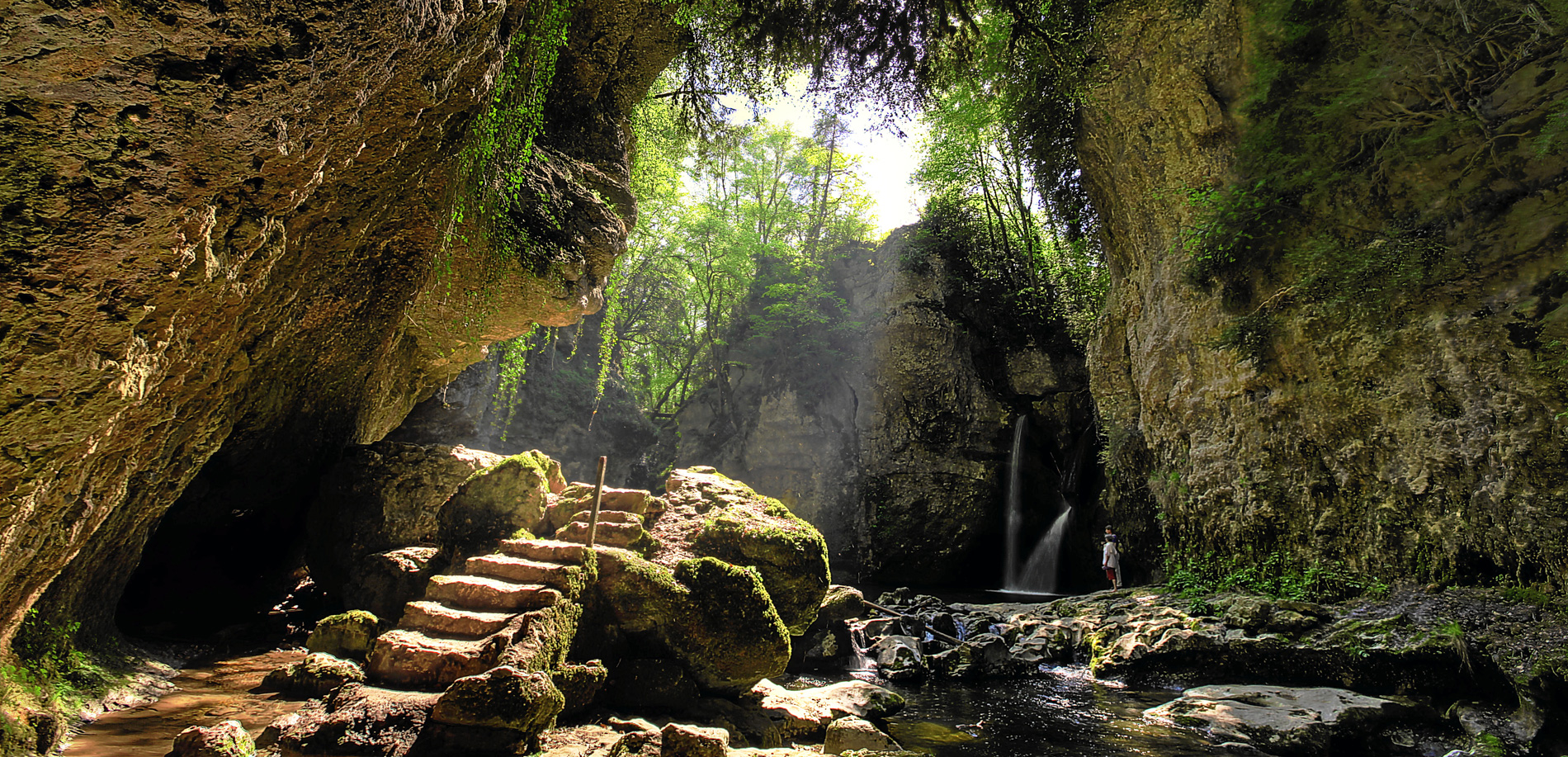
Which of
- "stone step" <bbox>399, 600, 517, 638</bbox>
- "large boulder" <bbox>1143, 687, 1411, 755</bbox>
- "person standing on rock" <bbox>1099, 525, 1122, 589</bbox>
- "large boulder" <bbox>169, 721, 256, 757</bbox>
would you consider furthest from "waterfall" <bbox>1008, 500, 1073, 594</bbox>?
"large boulder" <bbox>169, 721, 256, 757</bbox>

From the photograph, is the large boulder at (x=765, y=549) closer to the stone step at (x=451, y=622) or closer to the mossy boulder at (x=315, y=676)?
the stone step at (x=451, y=622)

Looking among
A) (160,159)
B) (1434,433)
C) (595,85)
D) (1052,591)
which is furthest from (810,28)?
(1052,591)

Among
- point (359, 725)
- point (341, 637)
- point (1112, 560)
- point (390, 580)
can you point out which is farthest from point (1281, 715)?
point (390, 580)

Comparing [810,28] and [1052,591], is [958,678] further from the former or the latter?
[1052,591]

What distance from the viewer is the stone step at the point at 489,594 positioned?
495 cm

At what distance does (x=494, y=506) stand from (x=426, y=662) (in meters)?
2.95

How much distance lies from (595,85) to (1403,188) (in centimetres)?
968

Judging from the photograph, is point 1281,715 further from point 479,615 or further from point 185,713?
point 185,713

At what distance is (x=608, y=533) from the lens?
6285 millimetres

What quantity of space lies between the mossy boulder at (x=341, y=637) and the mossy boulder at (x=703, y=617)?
2318 mm

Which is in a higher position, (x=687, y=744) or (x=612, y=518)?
(x=612, y=518)

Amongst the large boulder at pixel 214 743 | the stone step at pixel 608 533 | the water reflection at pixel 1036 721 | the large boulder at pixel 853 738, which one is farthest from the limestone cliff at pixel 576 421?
the large boulder at pixel 214 743

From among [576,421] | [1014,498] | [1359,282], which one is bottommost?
[1014,498]

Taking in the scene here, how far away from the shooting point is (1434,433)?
701 cm
